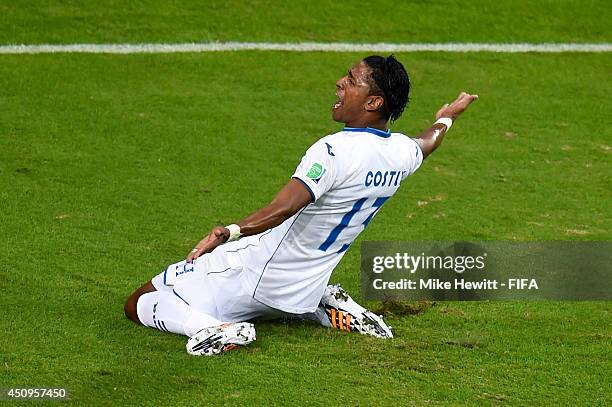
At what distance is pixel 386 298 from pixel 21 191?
113 inches

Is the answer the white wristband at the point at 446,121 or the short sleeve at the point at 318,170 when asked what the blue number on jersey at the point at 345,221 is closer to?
the short sleeve at the point at 318,170

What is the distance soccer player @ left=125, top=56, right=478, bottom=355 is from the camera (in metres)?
5.73

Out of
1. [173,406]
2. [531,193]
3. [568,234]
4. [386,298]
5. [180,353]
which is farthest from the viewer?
[531,193]

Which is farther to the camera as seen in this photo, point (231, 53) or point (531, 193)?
point (231, 53)

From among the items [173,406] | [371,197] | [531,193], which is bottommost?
[173,406]

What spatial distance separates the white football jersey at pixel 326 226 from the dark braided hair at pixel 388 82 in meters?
0.16

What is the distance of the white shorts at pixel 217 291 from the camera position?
19.8 feet

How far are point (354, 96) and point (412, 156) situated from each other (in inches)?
17.8

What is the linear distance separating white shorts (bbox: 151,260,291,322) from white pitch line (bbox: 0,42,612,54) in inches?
216

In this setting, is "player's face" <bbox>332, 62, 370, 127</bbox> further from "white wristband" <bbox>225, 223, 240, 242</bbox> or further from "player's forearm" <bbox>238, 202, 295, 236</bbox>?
"white wristband" <bbox>225, 223, 240, 242</bbox>

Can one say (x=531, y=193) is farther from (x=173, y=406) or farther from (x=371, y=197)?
(x=173, y=406)

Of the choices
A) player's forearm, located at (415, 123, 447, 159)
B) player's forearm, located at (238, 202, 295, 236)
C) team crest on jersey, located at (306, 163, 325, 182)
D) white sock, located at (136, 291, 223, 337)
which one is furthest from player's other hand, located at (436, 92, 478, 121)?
white sock, located at (136, 291, 223, 337)

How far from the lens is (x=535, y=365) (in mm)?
6000

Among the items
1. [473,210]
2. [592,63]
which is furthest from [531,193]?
[592,63]
